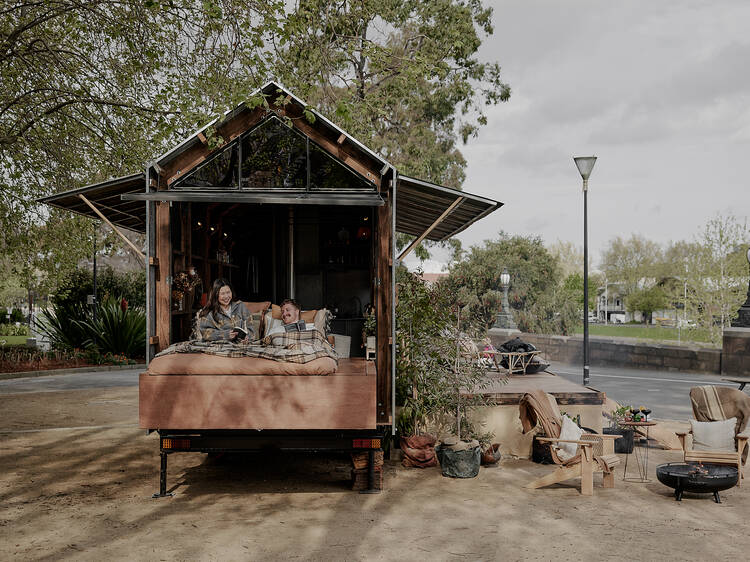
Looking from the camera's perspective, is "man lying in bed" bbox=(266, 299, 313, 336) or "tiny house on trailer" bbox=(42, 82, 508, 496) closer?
"tiny house on trailer" bbox=(42, 82, 508, 496)

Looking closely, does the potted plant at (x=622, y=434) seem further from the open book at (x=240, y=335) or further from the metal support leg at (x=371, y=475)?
the open book at (x=240, y=335)

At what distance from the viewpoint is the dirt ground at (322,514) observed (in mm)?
5234

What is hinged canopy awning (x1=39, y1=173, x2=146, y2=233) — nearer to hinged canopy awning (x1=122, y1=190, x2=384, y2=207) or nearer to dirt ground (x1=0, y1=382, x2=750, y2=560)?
hinged canopy awning (x1=122, y1=190, x2=384, y2=207)

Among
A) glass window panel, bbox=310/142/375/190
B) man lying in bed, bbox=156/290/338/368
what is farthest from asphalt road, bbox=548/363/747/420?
glass window panel, bbox=310/142/375/190

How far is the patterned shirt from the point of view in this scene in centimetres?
777

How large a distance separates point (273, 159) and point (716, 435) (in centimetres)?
576

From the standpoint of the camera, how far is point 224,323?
796cm

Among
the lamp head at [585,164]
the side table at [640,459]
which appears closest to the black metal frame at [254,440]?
the side table at [640,459]

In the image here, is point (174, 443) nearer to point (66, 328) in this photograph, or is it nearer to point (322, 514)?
point (322, 514)

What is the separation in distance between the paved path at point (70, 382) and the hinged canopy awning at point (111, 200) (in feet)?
25.1

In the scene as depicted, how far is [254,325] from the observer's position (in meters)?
8.69

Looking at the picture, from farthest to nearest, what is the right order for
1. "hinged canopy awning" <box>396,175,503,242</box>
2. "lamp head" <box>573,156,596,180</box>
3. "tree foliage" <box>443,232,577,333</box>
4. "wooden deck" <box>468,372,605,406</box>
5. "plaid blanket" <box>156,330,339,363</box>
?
"tree foliage" <box>443,232,577,333</box>
"lamp head" <box>573,156,596,180</box>
"wooden deck" <box>468,372,605,406</box>
"hinged canopy awning" <box>396,175,503,242</box>
"plaid blanket" <box>156,330,339,363</box>

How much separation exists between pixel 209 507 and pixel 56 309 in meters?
17.7

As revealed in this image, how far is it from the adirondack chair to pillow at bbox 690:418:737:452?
102cm
